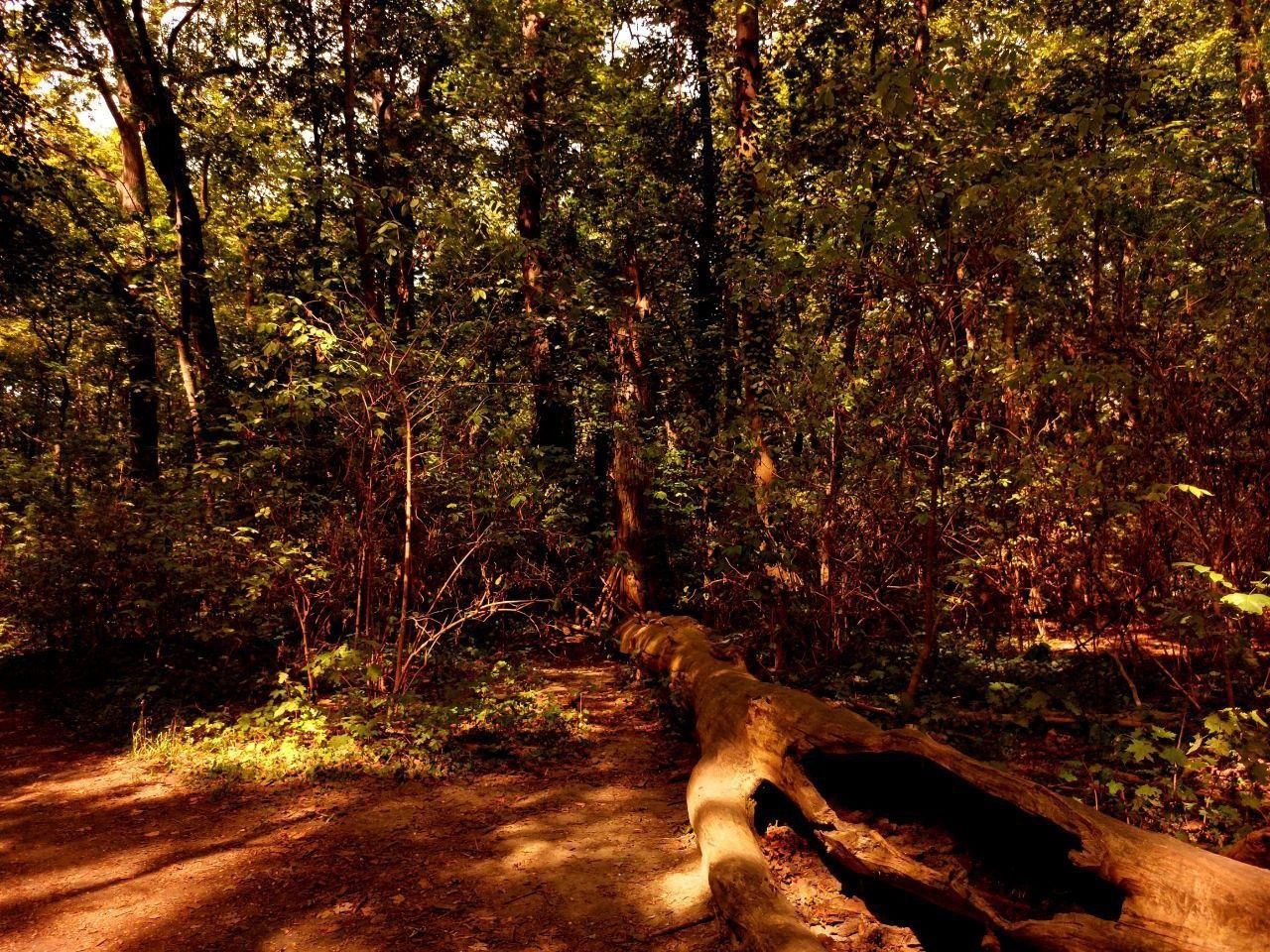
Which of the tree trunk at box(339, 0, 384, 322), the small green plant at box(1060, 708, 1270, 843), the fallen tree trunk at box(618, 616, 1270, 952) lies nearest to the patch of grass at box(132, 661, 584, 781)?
the fallen tree trunk at box(618, 616, 1270, 952)

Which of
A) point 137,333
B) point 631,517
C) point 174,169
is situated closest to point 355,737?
point 631,517

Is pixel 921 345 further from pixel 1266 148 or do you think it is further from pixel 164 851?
pixel 1266 148

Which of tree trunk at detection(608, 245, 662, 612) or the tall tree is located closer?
tree trunk at detection(608, 245, 662, 612)

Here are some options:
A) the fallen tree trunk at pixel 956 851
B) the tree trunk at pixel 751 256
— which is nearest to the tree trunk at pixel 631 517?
the tree trunk at pixel 751 256

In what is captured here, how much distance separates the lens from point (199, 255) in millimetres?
9828

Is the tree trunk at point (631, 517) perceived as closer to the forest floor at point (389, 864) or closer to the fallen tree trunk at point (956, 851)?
the forest floor at point (389, 864)

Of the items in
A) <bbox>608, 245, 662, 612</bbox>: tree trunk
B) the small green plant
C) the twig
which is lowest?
the twig

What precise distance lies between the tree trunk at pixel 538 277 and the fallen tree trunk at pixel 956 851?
24.6 ft

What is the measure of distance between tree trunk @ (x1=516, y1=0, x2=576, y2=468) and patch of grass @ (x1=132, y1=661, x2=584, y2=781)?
5351 millimetres

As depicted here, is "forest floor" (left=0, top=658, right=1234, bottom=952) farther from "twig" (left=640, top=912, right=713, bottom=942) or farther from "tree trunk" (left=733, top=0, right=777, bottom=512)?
"tree trunk" (left=733, top=0, right=777, bottom=512)

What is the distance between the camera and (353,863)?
155 inches

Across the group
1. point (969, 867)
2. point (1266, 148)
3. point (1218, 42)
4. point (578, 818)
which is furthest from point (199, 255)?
point (1218, 42)

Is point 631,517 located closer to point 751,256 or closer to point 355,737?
point 751,256

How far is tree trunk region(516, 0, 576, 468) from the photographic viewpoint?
11312 millimetres
